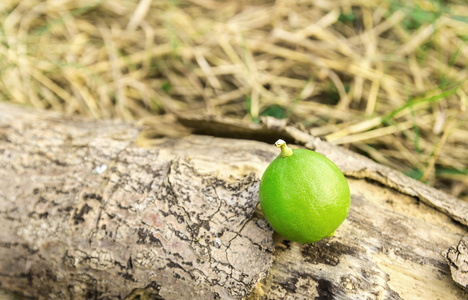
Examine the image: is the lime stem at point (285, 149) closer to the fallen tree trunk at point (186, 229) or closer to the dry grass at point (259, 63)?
the fallen tree trunk at point (186, 229)

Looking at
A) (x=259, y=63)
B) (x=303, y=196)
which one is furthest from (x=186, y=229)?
(x=259, y=63)

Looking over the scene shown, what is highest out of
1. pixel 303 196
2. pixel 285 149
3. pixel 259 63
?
pixel 285 149

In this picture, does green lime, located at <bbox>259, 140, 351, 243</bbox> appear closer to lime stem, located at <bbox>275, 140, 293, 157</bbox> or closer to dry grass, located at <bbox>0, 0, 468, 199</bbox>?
lime stem, located at <bbox>275, 140, 293, 157</bbox>

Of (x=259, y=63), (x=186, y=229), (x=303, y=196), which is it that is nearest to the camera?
(x=303, y=196)

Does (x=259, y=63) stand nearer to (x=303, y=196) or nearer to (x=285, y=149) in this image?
(x=285, y=149)

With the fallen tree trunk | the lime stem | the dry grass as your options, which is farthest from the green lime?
the dry grass

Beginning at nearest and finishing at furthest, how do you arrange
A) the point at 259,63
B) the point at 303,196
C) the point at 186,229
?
the point at 303,196, the point at 186,229, the point at 259,63
